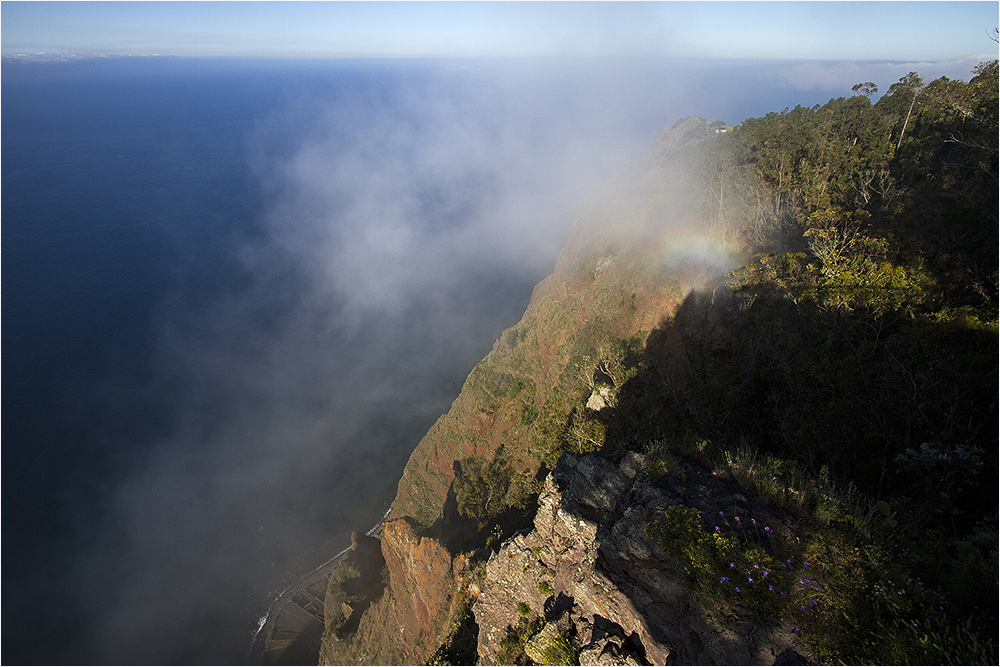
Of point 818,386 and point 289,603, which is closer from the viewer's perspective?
point 818,386

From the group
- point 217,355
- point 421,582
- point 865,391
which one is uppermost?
point 865,391

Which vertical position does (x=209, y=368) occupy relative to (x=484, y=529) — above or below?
below

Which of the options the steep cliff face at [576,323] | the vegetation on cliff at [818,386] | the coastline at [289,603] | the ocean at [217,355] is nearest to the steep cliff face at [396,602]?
the vegetation on cliff at [818,386]

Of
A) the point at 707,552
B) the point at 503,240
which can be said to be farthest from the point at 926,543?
the point at 503,240

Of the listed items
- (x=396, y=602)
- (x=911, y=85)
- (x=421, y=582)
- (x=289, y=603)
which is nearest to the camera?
(x=421, y=582)

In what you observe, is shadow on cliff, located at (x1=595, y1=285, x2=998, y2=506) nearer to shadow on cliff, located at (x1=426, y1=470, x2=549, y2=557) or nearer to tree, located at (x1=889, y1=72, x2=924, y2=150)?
shadow on cliff, located at (x1=426, y1=470, x2=549, y2=557)

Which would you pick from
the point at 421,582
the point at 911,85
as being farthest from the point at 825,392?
the point at 911,85

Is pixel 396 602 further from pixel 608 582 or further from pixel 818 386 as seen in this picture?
pixel 818 386
